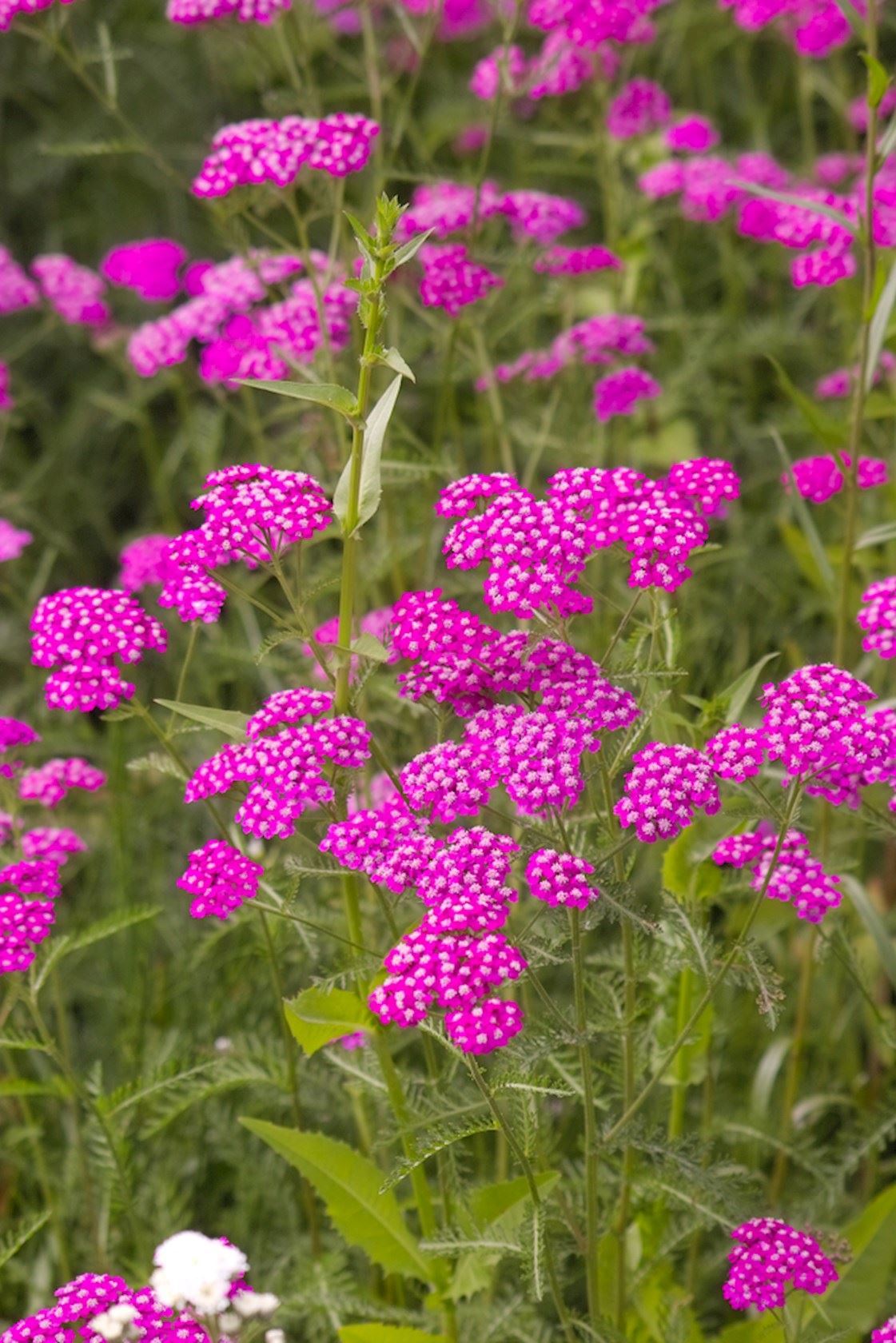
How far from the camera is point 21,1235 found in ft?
8.34

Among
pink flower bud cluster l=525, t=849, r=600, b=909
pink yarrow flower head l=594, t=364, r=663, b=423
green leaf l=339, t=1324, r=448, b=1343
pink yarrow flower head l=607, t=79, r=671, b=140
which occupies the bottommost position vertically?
green leaf l=339, t=1324, r=448, b=1343

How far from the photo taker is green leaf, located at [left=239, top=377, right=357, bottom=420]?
6.81ft

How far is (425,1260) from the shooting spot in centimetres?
248

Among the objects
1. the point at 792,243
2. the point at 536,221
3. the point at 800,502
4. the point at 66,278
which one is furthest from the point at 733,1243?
the point at 66,278

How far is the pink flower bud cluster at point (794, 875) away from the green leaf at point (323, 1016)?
538 mm

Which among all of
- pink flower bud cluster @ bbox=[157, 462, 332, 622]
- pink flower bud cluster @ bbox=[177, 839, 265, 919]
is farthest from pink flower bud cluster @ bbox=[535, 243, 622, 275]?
pink flower bud cluster @ bbox=[177, 839, 265, 919]

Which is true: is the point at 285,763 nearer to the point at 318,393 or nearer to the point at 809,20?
the point at 318,393

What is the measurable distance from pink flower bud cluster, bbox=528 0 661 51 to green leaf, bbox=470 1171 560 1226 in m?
2.25

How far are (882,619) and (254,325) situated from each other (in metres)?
1.84

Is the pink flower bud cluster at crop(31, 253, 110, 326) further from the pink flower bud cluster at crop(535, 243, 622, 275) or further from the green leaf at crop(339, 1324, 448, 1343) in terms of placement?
the green leaf at crop(339, 1324, 448, 1343)

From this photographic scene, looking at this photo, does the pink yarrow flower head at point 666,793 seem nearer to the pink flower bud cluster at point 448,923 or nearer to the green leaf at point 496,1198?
the pink flower bud cluster at point 448,923

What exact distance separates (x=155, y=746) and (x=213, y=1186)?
1.40 metres

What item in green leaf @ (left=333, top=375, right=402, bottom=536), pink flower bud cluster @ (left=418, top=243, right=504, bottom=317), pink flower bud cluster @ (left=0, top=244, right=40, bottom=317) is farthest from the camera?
pink flower bud cluster @ (left=0, top=244, right=40, bottom=317)

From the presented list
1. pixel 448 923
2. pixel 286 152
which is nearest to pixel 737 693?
pixel 448 923
